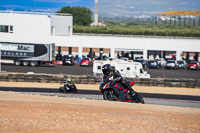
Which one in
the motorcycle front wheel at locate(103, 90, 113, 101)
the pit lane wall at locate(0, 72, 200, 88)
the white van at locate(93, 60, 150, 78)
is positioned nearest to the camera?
the motorcycle front wheel at locate(103, 90, 113, 101)

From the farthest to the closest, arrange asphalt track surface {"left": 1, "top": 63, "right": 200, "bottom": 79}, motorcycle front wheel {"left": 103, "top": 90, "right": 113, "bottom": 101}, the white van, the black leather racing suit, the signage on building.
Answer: the signage on building
asphalt track surface {"left": 1, "top": 63, "right": 200, "bottom": 79}
the white van
motorcycle front wheel {"left": 103, "top": 90, "right": 113, "bottom": 101}
the black leather racing suit

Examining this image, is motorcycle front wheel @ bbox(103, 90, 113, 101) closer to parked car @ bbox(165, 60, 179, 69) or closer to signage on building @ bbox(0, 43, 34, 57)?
signage on building @ bbox(0, 43, 34, 57)

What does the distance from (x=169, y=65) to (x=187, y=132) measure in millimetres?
44467

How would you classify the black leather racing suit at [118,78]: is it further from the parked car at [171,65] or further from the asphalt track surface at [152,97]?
the parked car at [171,65]

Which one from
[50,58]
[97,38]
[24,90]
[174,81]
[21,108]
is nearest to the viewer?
[21,108]

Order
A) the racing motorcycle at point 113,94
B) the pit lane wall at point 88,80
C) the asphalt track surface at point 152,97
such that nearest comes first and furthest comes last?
1. the racing motorcycle at point 113,94
2. the asphalt track surface at point 152,97
3. the pit lane wall at point 88,80

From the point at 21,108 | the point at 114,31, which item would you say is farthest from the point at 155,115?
the point at 114,31

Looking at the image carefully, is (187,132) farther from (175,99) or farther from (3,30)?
(3,30)

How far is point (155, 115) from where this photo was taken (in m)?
12.6

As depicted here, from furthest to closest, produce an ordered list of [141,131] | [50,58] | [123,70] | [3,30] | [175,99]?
[3,30]
[50,58]
[123,70]
[175,99]
[141,131]

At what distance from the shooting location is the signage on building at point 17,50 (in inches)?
1976

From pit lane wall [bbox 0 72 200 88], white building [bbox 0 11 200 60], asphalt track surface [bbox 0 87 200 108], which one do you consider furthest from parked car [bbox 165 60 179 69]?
asphalt track surface [bbox 0 87 200 108]

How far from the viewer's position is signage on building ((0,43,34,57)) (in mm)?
50188

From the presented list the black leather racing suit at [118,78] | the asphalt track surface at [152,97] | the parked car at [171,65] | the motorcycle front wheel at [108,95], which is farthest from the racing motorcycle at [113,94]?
the parked car at [171,65]
